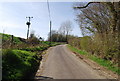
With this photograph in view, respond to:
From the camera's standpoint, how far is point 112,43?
13273mm

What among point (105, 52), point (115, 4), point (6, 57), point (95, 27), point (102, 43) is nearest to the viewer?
point (6, 57)

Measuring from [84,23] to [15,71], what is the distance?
24.1 metres

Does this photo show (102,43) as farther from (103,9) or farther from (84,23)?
(84,23)

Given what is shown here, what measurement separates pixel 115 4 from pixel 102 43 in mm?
4936

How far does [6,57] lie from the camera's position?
7438 millimetres

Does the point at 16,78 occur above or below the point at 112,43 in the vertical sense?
below

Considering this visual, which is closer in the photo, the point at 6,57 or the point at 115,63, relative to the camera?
the point at 6,57

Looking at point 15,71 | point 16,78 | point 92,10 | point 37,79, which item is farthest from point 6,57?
point 92,10

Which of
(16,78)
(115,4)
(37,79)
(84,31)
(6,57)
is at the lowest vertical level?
(37,79)

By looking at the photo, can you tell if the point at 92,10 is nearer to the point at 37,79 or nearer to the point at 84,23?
the point at 84,23

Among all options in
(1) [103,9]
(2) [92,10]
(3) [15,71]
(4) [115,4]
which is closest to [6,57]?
(3) [15,71]

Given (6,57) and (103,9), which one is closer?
(6,57)

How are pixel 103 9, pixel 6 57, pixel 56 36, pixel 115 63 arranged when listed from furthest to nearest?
pixel 56 36, pixel 103 9, pixel 115 63, pixel 6 57

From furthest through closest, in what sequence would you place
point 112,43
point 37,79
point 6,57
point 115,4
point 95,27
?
point 95,27 < point 115,4 < point 112,43 < point 37,79 < point 6,57
